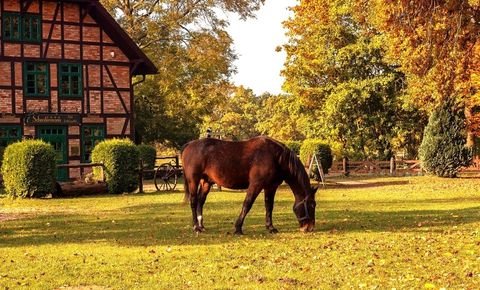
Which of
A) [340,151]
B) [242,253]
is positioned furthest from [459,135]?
[242,253]

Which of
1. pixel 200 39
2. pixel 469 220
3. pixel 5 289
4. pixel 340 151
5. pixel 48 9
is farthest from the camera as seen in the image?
pixel 200 39

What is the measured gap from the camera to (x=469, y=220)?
1377 cm

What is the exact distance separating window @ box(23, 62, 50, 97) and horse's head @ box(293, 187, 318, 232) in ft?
75.0

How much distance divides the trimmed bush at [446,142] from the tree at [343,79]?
8129 mm

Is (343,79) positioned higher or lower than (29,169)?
higher

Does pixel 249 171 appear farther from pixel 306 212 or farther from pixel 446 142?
pixel 446 142

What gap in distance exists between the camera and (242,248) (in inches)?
404

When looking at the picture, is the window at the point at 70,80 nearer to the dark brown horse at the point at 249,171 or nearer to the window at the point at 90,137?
the window at the point at 90,137

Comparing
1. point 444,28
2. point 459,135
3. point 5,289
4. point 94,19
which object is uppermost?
point 94,19

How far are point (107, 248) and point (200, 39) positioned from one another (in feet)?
114

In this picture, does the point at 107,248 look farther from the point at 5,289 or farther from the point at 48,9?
the point at 48,9

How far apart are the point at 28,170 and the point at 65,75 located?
1102 cm

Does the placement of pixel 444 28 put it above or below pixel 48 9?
below

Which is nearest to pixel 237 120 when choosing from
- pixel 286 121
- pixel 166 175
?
pixel 286 121
